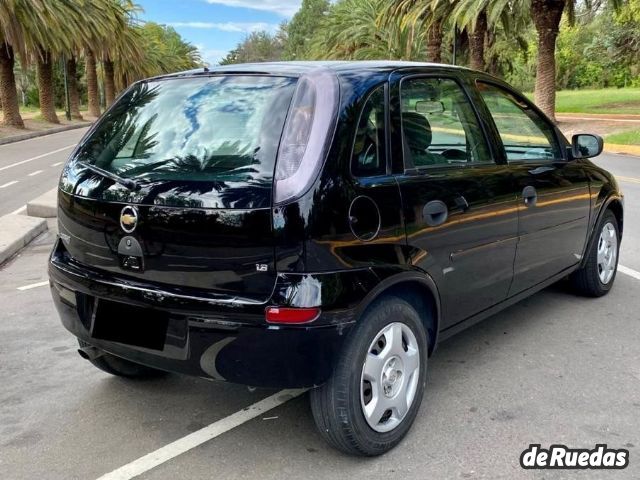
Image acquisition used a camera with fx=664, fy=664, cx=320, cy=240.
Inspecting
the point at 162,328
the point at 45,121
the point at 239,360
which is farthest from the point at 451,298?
the point at 45,121

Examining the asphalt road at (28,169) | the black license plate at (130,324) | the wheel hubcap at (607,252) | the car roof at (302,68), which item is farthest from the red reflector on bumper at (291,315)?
the asphalt road at (28,169)

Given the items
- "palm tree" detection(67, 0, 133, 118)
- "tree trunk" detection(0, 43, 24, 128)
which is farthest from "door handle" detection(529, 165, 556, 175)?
"palm tree" detection(67, 0, 133, 118)

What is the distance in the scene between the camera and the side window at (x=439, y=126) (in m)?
3.36

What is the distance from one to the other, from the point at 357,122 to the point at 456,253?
3.09 feet

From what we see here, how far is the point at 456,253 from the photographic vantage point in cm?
348

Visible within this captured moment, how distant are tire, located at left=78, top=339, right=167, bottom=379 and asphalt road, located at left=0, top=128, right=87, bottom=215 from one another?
7.86 metres

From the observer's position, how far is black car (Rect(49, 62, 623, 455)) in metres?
2.75

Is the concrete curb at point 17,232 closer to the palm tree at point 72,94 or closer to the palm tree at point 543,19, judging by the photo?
the palm tree at point 543,19

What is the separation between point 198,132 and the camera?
3.08 metres

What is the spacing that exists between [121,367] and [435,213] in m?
1.98

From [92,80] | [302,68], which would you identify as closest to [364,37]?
[92,80]

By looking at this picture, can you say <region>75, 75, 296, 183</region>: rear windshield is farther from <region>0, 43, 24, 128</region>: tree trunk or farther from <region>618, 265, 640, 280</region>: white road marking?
<region>0, 43, 24, 128</region>: tree trunk

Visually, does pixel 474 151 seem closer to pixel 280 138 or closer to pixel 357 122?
pixel 357 122

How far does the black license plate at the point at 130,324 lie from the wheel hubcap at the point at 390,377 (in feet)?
3.02
